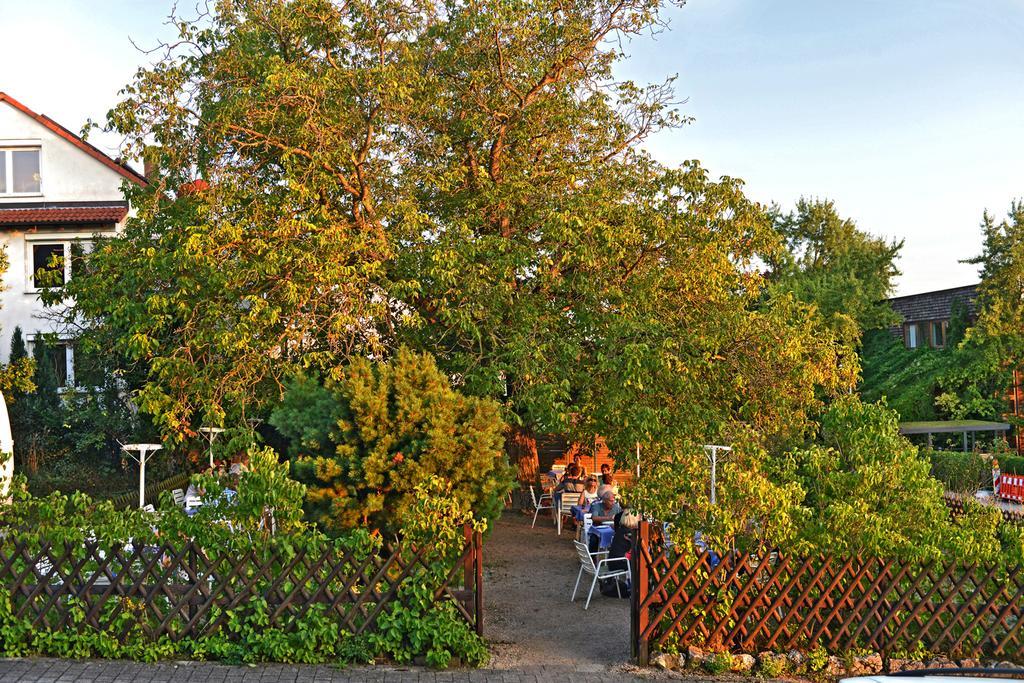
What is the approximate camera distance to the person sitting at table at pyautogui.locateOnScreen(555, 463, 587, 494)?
19453 millimetres

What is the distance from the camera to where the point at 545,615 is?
11.9 meters

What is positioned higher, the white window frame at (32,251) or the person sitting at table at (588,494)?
the white window frame at (32,251)

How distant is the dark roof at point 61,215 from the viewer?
26.9 m

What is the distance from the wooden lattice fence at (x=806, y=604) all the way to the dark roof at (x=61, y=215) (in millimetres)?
22386

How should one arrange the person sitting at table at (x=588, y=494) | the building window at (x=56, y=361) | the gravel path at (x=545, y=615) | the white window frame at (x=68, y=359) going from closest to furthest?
1. the gravel path at (x=545, y=615)
2. the person sitting at table at (x=588, y=494)
3. the building window at (x=56, y=361)
4. the white window frame at (x=68, y=359)

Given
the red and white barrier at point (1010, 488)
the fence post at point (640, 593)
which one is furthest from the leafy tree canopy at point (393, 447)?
the red and white barrier at point (1010, 488)

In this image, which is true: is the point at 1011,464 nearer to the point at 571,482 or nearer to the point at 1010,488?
the point at 1010,488

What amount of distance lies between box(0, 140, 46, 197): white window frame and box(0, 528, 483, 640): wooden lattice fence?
2181 cm

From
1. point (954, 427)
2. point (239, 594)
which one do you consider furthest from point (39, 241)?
point (954, 427)

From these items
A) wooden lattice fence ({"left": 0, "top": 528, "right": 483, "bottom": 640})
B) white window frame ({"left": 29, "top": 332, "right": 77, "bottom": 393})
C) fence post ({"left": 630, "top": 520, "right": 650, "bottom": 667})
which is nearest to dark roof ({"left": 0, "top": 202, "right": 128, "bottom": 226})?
white window frame ({"left": 29, "top": 332, "right": 77, "bottom": 393})

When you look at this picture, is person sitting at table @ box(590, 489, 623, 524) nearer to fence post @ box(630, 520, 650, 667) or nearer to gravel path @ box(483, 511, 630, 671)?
gravel path @ box(483, 511, 630, 671)

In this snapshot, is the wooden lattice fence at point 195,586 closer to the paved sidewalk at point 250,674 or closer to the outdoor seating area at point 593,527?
the paved sidewalk at point 250,674

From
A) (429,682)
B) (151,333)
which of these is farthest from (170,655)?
(151,333)

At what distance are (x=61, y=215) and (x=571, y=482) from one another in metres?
17.1
